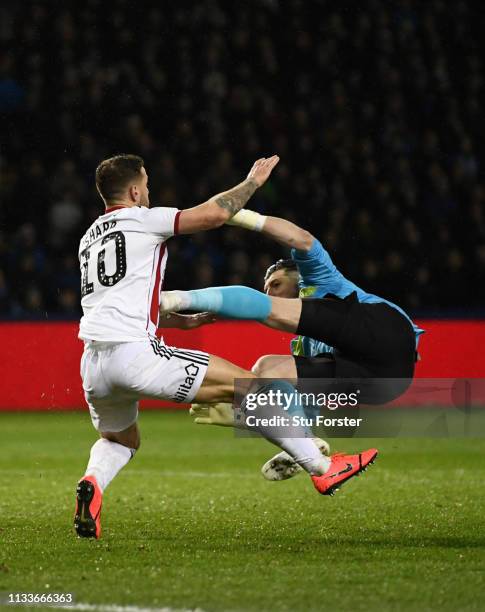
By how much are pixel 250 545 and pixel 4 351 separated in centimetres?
762

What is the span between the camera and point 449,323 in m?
13.0

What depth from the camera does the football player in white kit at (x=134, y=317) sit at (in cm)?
534

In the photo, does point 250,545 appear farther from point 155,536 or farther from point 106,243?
point 106,243

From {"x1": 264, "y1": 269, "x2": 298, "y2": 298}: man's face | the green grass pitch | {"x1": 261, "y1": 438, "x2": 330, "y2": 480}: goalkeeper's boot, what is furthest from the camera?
{"x1": 264, "y1": 269, "x2": 298, "y2": 298}: man's face

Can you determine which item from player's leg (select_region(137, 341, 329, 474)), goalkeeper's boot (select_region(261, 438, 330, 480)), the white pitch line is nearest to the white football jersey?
player's leg (select_region(137, 341, 329, 474))

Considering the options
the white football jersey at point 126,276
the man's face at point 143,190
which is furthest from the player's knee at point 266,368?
the man's face at point 143,190

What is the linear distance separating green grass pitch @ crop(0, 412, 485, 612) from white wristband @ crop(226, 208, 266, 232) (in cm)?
162

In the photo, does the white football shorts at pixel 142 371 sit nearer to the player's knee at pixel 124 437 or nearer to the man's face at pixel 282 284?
the player's knee at pixel 124 437

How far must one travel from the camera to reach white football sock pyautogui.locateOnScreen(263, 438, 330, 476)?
557cm

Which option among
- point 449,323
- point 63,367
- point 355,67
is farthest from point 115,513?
point 355,67

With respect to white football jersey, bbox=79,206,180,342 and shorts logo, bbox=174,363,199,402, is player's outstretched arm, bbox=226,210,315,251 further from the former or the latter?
shorts logo, bbox=174,363,199,402

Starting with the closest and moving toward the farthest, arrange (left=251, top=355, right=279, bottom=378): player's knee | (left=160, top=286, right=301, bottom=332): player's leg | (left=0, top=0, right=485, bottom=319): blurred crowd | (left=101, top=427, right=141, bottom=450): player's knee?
(left=160, top=286, right=301, bottom=332): player's leg, (left=251, top=355, right=279, bottom=378): player's knee, (left=101, top=427, right=141, bottom=450): player's knee, (left=0, top=0, right=485, bottom=319): blurred crowd

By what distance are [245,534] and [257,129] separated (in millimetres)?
9429

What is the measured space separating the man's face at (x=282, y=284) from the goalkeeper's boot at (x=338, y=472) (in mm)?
1349
